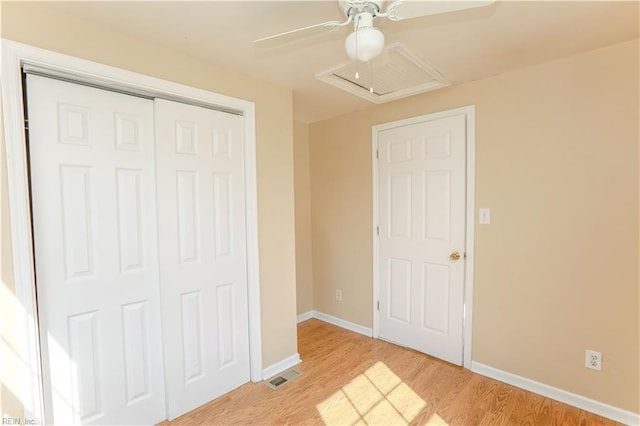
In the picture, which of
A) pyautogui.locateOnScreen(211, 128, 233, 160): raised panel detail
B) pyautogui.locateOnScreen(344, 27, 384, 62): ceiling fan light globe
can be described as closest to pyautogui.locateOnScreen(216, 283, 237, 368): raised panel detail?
pyautogui.locateOnScreen(211, 128, 233, 160): raised panel detail

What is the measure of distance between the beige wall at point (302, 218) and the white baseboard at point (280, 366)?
0.93 meters

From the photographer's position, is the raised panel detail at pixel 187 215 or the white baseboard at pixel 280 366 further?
the white baseboard at pixel 280 366

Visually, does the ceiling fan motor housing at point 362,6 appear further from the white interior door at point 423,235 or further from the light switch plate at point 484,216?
the light switch plate at point 484,216

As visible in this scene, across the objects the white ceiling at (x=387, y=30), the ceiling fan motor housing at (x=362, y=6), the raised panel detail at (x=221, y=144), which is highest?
the white ceiling at (x=387, y=30)

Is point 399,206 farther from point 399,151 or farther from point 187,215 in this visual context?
point 187,215

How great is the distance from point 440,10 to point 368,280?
2.44 meters

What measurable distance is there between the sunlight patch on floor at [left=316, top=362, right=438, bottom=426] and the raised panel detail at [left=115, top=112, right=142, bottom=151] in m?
1.99

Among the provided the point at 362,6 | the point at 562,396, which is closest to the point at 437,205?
the point at 562,396

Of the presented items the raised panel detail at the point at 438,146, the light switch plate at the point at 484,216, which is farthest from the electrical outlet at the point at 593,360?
the raised panel detail at the point at 438,146

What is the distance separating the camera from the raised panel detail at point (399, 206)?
9.05 ft

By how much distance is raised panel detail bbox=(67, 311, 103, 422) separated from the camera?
5.23ft

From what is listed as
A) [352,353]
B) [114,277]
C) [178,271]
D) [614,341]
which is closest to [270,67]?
[178,271]

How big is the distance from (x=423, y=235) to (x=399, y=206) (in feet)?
1.11

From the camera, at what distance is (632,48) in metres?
1.78
